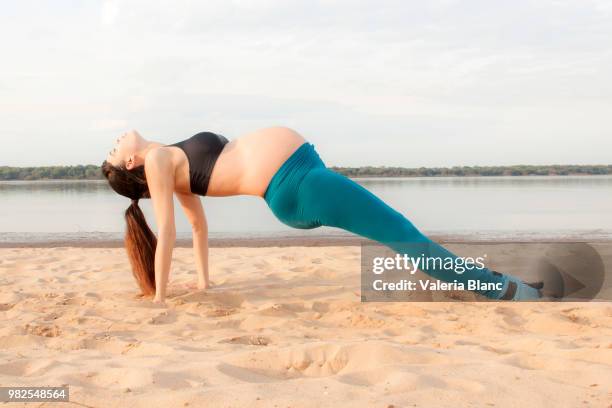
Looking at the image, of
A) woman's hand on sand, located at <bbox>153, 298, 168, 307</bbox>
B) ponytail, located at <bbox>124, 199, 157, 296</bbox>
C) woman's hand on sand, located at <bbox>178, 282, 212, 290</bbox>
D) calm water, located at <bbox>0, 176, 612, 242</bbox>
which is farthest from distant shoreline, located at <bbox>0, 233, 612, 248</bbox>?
woman's hand on sand, located at <bbox>153, 298, 168, 307</bbox>

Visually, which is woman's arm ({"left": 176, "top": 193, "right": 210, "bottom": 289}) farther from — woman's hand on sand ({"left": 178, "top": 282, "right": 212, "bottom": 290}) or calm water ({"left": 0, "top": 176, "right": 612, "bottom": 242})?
calm water ({"left": 0, "top": 176, "right": 612, "bottom": 242})

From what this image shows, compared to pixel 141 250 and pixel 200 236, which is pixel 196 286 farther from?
pixel 141 250

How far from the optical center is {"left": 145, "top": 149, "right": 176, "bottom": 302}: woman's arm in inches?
→ 156

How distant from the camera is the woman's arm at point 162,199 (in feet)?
13.0

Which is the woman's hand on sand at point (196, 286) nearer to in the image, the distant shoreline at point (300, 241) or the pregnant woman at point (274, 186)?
the pregnant woman at point (274, 186)

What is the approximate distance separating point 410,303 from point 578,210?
397 inches

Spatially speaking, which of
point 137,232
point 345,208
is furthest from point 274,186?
point 137,232

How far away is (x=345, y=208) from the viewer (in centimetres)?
368

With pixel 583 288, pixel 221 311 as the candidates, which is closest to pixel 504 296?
pixel 583 288

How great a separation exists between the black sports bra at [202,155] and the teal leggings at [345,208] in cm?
48

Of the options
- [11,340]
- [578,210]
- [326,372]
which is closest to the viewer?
[326,372]

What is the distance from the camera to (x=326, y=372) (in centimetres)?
249

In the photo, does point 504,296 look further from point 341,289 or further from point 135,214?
point 135,214

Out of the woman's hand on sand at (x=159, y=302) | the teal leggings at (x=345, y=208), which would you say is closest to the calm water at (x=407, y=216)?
the woman's hand on sand at (x=159, y=302)
